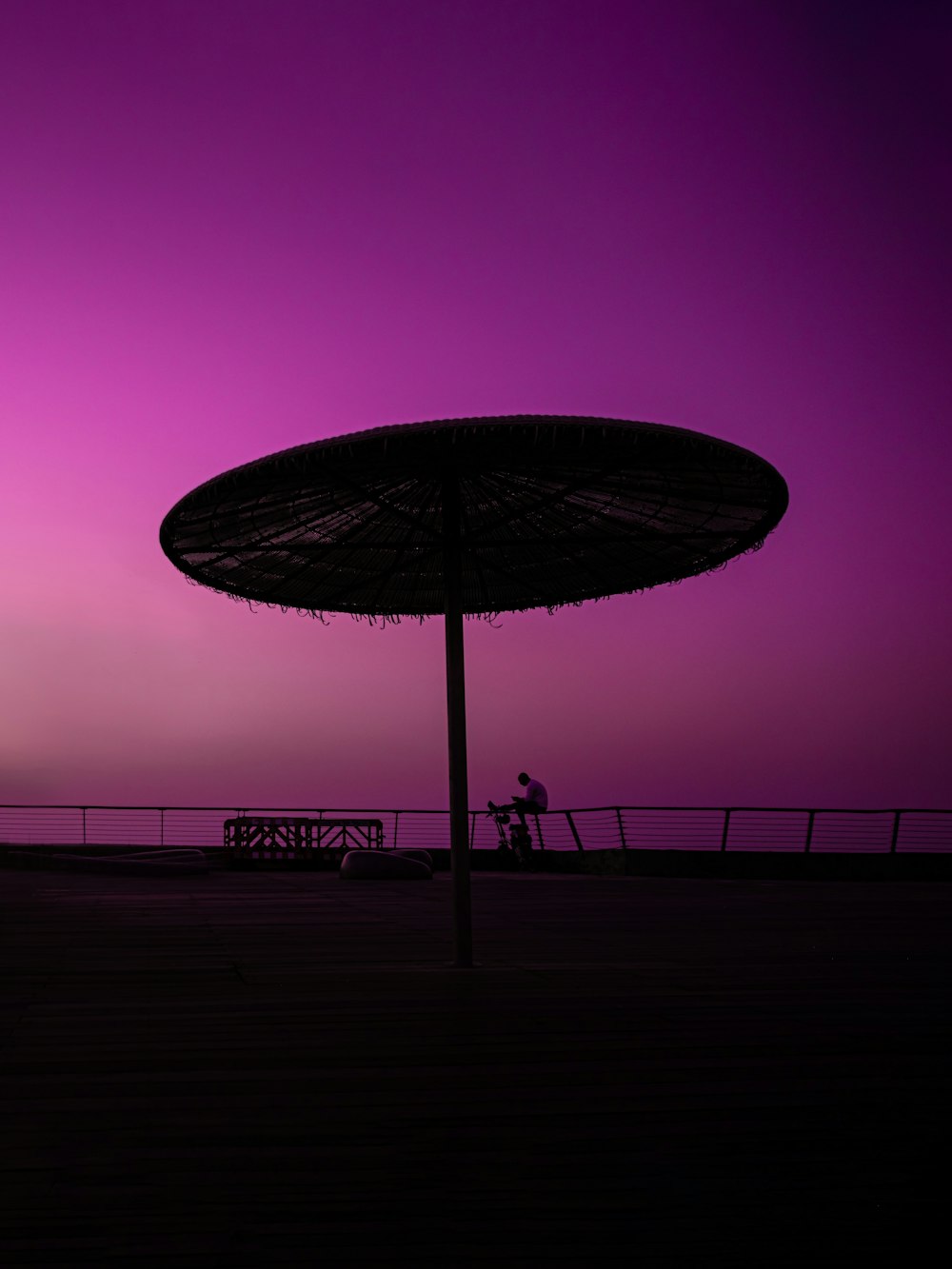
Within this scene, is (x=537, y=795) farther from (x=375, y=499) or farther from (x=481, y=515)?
(x=375, y=499)

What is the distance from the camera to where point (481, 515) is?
5.91m

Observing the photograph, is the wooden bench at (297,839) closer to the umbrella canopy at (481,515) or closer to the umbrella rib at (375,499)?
the umbrella canopy at (481,515)

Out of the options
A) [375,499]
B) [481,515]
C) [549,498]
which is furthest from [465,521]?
[375,499]

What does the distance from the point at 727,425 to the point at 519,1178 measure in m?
14.7

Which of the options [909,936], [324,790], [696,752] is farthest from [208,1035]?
[324,790]

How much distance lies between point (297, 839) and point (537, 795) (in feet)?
22.9

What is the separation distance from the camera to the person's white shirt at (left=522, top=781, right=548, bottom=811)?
16250mm

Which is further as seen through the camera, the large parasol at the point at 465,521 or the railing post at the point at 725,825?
the railing post at the point at 725,825

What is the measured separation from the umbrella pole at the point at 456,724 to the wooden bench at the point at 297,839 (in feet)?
50.8

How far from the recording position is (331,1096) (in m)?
2.43

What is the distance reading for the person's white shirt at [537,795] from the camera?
640 inches

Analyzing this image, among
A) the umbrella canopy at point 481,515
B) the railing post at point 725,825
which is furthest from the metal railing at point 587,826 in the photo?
the umbrella canopy at point 481,515

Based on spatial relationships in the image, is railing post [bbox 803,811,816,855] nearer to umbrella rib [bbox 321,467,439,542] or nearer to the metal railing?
the metal railing

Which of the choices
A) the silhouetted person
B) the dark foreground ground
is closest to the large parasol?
the dark foreground ground
